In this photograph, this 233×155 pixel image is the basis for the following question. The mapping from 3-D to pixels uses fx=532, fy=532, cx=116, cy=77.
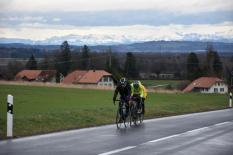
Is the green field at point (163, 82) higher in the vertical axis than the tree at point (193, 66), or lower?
lower

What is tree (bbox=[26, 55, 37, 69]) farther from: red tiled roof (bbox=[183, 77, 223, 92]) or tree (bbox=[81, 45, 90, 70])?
red tiled roof (bbox=[183, 77, 223, 92])

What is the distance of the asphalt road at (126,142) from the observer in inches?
450

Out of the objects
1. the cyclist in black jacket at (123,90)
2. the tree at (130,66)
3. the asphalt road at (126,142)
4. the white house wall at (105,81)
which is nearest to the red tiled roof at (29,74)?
the white house wall at (105,81)

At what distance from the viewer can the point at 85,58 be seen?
13038cm

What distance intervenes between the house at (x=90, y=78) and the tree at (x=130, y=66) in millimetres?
4333

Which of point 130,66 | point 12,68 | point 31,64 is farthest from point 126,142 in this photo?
point 31,64

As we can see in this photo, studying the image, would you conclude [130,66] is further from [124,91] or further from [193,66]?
[124,91]

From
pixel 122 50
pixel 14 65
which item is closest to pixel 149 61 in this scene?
pixel 122 50

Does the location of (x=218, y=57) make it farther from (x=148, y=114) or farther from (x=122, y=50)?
(x=148, y=114)

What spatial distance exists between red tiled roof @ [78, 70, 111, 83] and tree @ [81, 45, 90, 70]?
442 inches

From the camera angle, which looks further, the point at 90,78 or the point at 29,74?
the point at 29,74

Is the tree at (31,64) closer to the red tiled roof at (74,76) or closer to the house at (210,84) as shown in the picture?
the red tiled roof at (74,76)

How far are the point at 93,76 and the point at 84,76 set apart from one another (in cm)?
198

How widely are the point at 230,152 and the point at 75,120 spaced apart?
9252 mm
